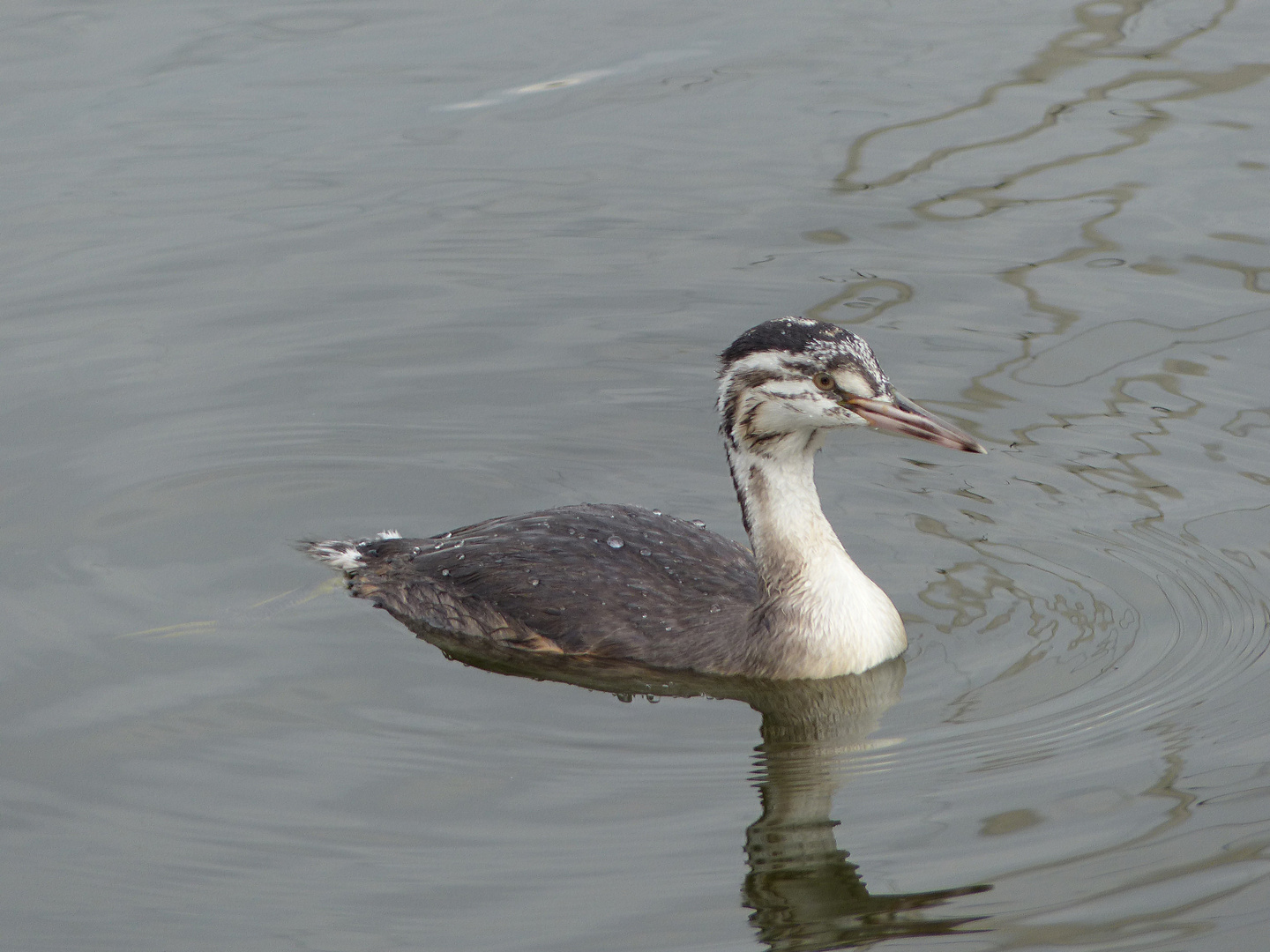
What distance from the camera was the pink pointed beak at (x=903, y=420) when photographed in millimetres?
6844

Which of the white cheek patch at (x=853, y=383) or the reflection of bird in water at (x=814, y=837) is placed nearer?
the reflection of bird in water at (x=814, y=837)

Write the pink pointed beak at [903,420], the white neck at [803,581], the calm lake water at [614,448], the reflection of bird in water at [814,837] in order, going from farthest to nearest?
the white neck at [803,581] → the pink pointed beak at [903,420] → the calm lake water at [614,448] → the reflection of bird in water at [814,837]

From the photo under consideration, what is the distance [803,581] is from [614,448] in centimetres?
222

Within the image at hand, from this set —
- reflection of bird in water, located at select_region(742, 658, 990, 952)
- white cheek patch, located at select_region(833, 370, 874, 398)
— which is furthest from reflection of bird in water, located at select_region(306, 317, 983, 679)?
reflection of bird in water, located at select_region(742, 658, 990, 952)

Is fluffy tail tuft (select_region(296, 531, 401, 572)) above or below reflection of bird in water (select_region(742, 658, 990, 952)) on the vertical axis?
above

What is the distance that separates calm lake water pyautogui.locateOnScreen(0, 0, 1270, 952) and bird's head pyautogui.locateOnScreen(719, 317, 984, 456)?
3.61 feet

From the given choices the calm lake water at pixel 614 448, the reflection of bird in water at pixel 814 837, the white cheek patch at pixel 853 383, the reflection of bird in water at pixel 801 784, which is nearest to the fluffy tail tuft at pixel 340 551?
the calm lake water at pixel 614 448

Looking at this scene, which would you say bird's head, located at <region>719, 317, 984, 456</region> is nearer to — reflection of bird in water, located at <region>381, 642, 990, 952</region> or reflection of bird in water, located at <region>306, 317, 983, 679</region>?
reflection of bird in water, located at <region>306, 317, 983, 679</region>

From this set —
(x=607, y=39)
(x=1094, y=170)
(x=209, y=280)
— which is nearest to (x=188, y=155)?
(x=209, y=280)

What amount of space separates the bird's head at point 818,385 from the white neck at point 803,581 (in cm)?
25

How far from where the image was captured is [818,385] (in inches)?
273

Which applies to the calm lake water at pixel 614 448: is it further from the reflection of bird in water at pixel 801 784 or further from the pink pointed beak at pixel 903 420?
the pink pointed beak at pixel 903 420

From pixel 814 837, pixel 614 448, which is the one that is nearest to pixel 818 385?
pixel 814 837

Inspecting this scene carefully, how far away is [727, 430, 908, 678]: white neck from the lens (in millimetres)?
7309
